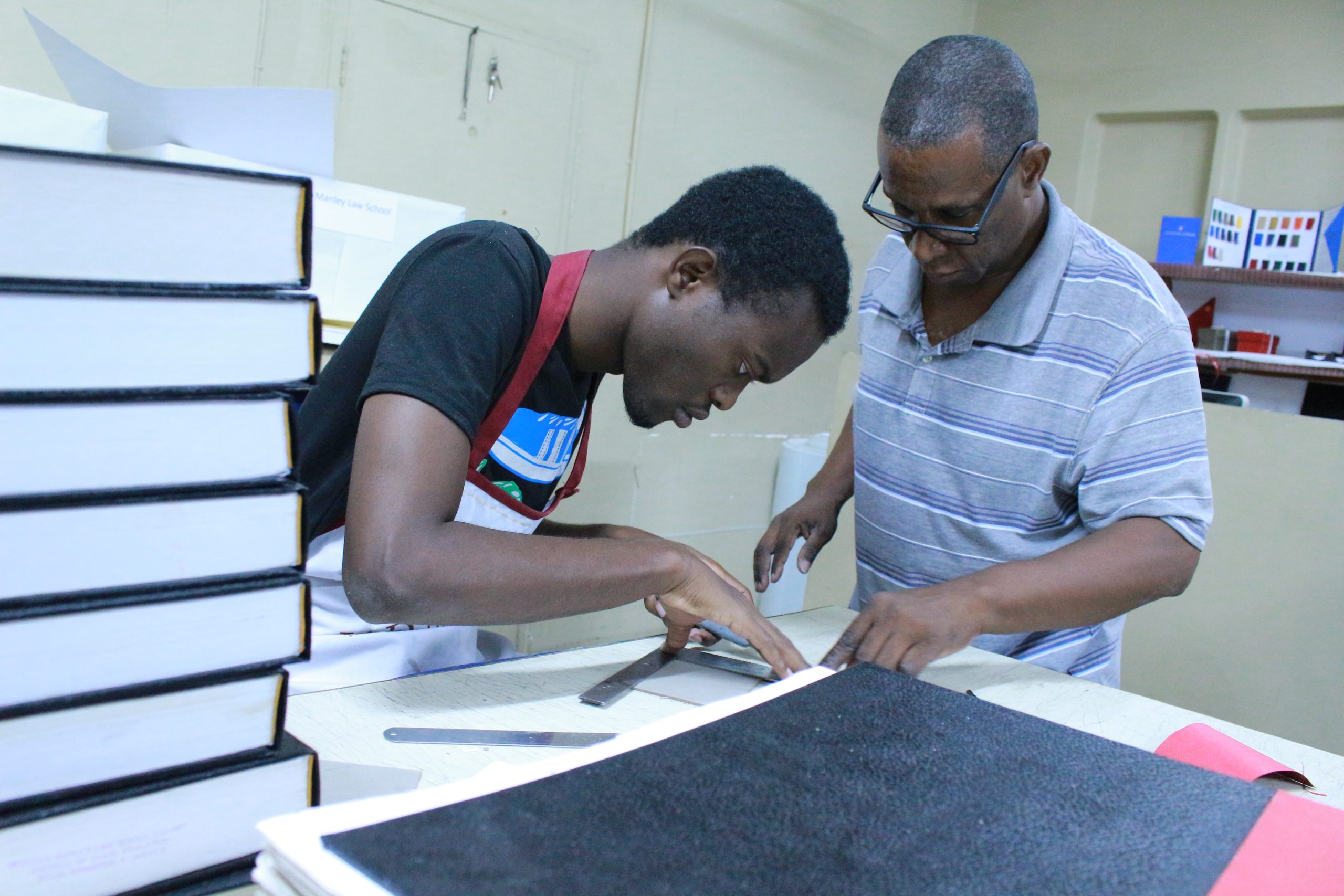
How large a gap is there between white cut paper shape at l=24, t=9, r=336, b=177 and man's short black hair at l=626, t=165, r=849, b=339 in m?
0.42

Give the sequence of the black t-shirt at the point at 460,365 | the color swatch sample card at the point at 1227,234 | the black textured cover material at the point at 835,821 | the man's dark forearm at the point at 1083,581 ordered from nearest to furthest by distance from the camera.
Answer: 1. the black textured cover material at the point at 835,821
2. the black t-shirt at the point at 460,365
3. the man's dark forearm at the point at 1083,581
4. the color swatch sample card at the point at 1227,234

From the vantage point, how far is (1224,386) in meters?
3.68

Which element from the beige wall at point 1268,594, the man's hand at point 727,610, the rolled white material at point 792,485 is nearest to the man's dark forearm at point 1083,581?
the man's hand at point 727,610

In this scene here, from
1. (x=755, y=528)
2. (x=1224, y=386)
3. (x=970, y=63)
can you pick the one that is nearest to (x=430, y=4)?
(x=970, y=63)

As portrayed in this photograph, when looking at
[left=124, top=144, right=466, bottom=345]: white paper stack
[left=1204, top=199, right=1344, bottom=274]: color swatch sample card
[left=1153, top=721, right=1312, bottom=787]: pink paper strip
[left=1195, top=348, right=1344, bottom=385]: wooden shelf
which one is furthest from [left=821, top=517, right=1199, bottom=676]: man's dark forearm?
[left=1204, top=199, right=1344, bottom=274]: color swatch sample card

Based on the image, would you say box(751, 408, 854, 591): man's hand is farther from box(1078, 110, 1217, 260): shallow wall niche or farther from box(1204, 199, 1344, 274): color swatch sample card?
box(1078, 110, 1217, 260): shallow wall niche

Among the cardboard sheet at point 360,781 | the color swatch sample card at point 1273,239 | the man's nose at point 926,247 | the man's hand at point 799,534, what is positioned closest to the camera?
the cardboard sheet at point 360,781

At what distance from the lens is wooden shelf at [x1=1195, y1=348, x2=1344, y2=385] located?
3.15 meters

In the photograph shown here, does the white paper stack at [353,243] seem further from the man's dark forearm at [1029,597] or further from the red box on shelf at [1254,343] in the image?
the red box on shelf at [1254,343]

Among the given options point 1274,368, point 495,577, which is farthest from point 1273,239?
point 495,577

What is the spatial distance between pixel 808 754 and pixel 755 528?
2.99 metres

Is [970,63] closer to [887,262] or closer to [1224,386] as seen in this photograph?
[887,262]

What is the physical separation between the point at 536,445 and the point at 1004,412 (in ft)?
2.14

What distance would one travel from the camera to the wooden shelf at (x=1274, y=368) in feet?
10.3
